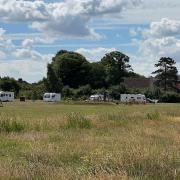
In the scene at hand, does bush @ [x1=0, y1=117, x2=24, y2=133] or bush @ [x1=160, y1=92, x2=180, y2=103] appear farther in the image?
bush @ [x1=160, y1=92, x2=180, y2=103]

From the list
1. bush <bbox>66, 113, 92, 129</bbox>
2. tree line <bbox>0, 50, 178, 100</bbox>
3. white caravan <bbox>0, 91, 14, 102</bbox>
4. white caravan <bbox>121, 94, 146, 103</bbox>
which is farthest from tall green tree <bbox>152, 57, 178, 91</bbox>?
bush <bbox>66, 113, 92, 129</bbox>

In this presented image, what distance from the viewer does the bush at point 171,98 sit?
481ft

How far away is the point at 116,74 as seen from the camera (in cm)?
17888

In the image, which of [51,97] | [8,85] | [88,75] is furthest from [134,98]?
[8,85]

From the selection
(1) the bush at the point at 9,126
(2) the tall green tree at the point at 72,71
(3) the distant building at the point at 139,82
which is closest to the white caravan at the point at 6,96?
(2) the tall green tree at the point at 72,71

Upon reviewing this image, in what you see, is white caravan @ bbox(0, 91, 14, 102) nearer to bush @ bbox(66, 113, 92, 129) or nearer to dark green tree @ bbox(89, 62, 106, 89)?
dark green tree @ bbox(89, 62, 106, 89)

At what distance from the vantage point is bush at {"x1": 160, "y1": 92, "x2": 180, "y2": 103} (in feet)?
481

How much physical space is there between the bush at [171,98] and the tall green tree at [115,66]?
28.6 metres

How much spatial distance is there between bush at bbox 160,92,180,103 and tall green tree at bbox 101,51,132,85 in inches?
1125

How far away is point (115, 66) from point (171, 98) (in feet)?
123

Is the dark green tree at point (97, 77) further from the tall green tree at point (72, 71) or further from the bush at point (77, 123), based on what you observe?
the bush at point (77, 123)

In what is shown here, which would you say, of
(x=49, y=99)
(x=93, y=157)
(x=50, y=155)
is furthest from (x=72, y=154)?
(x=49, y=99)

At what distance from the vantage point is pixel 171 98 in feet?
483

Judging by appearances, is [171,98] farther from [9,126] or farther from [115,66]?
[9,126]
